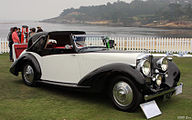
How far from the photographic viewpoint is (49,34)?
6410 mm

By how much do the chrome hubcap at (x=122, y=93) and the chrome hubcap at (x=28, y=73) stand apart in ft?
9.30

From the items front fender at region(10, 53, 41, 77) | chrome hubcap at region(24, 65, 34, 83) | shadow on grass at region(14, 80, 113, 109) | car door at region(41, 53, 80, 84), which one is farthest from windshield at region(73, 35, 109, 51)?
chrome hubcap at region(24, 65, 34, 83)

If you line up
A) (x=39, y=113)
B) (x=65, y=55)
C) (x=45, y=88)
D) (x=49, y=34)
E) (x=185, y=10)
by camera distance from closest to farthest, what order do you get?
1. (x=39, y=113)
2. (x=65, y=55)
3. (x=49, y=34)
4. (x=45, y=88)
5. (x=185, y=10)

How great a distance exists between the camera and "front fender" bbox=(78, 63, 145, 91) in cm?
456

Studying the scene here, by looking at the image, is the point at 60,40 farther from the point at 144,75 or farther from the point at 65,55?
the point at 144,75

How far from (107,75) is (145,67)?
0.78 meters

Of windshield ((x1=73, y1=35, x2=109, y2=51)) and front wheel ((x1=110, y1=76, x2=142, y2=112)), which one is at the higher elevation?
windshield ((x1=73, y1=35, x2=109, y2=51))

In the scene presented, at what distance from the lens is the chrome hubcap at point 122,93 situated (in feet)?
15.4

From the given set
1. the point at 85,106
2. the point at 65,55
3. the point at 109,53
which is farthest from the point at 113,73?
the point at 65,55

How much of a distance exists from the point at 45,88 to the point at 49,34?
158cm

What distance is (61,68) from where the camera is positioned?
590 cm

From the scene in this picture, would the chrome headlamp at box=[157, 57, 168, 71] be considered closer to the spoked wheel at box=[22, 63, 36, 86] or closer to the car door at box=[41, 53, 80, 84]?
the car door at box=[41, 53, 80, 84]

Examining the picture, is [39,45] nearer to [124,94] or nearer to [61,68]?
[61,68]

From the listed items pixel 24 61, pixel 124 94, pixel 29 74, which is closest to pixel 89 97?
pixel 124 94
